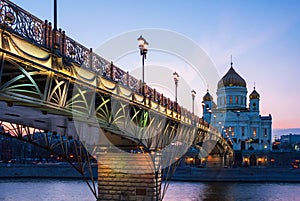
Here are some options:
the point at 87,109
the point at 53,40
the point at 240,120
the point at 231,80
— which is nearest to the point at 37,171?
the point at 240,120

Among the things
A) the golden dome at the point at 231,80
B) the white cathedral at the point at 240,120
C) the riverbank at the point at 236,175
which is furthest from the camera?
the golden dome at the point at 231,80

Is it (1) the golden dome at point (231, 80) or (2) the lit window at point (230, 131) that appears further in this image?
(1) the golden dome at point (231, 80)

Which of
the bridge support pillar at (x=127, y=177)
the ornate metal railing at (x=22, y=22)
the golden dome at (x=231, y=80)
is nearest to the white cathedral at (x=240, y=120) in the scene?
the golden dome at (x=231, y=80)

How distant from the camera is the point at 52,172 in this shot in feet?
269

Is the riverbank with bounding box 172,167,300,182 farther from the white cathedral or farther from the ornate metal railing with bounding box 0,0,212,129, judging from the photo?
the ornate metal railing with bounding box 0,0,212,129

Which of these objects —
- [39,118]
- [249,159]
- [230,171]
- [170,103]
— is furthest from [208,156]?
[39,118]

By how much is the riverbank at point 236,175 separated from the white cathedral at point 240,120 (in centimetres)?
3850

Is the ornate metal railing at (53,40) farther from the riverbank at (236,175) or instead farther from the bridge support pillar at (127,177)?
the riverbank at (236,175)

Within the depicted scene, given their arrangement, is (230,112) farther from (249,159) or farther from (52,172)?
(52,172)

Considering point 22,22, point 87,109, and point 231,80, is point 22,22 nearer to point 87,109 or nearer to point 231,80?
point 87,109

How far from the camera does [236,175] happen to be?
79875mm

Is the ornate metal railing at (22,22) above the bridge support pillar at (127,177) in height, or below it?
above

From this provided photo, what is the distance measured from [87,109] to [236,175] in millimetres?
66055

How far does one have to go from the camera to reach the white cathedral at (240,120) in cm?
12675
